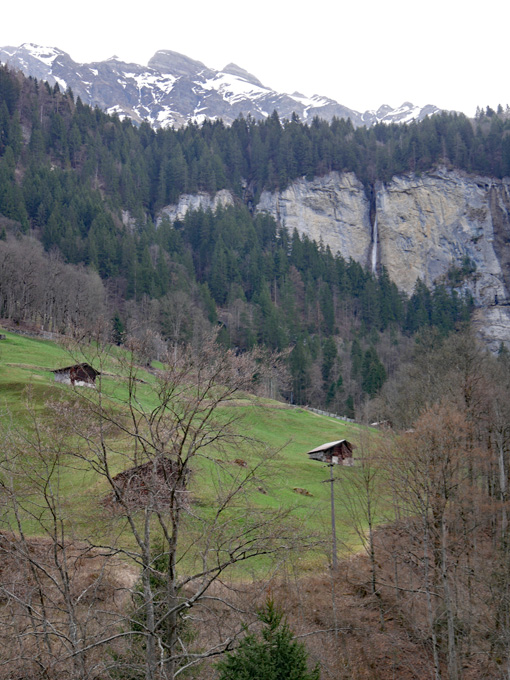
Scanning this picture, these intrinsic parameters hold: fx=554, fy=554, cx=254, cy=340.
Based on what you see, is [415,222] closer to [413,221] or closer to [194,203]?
[413,221]

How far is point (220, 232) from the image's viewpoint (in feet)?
444

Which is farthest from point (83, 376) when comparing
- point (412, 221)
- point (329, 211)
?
point (329, 211)

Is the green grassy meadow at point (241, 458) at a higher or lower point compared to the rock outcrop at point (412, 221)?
lower

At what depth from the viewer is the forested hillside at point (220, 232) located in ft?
312

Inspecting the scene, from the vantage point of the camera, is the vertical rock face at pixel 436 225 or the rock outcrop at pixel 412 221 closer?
the rock outcrop at pixel 412 221

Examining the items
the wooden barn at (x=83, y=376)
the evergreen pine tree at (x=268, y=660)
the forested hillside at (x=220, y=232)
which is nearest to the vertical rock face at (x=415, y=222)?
the forested hillside at (x=220, y=232)

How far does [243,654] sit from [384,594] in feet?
71.3

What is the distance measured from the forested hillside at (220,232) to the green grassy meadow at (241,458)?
710 inches

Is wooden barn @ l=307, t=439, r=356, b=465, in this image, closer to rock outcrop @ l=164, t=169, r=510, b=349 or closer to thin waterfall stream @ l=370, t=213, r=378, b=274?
rock outcrop @ l=164, t=169, r=510, b=349

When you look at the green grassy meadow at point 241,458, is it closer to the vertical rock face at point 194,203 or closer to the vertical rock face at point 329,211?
the vertical rock face at point 194,203

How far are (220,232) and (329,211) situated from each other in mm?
45503

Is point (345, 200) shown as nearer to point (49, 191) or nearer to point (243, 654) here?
point (49, 191)

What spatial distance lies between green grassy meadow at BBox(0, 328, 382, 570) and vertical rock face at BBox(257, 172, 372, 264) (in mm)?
102011

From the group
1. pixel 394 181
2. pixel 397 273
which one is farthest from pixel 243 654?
pixel 394 181
